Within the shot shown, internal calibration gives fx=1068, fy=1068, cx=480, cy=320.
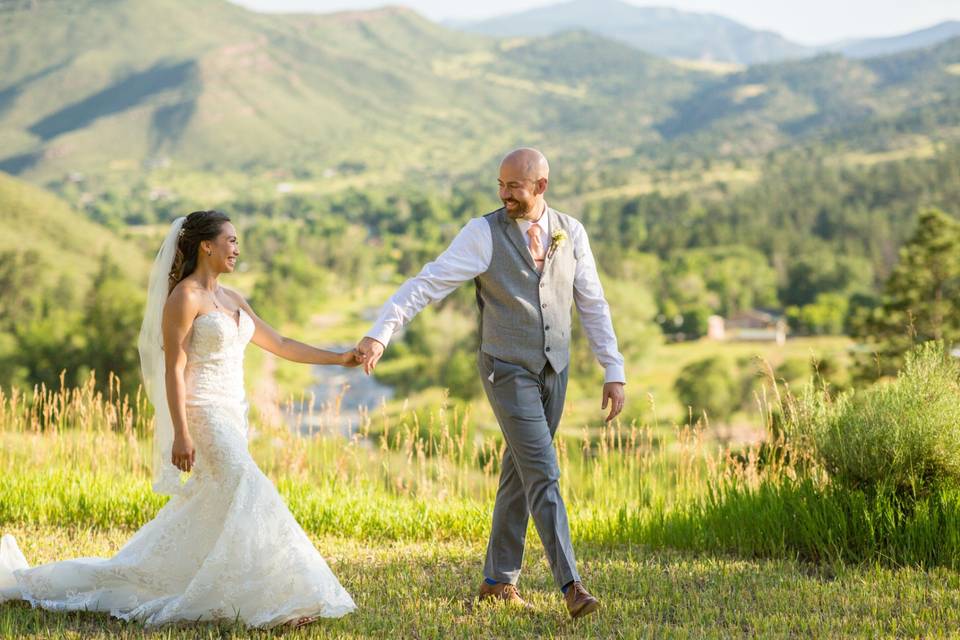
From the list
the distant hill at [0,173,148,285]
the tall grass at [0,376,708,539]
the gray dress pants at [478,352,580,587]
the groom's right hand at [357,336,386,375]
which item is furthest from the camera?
the distant hill at [0,173,148,285]

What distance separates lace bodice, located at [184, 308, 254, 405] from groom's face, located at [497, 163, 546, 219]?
4.06 feet

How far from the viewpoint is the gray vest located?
427cm

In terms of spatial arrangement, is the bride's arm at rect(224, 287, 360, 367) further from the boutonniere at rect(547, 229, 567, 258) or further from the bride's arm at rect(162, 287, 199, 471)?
the boutonniere at rect(547, 229, 567, 258)

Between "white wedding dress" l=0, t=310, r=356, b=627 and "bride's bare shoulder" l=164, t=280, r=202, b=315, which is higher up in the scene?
"bride's bare shoulder" l=164, t=280, r=202, b=315

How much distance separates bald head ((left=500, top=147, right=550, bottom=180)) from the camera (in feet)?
13.9

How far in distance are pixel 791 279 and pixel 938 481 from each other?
106 m

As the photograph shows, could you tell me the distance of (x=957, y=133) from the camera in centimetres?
15550

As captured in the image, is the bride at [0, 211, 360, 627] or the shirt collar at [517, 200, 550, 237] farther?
the shirt collar at [517, 200, 550, 237]

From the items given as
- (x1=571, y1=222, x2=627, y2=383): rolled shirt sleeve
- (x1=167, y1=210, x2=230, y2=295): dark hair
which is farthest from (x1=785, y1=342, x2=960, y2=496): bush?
(x1=167, y1=210, x2=230, y2=295): dark hair

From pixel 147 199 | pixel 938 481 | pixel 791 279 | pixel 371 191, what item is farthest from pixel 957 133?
pixel 938 481

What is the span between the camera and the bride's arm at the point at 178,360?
4.17m

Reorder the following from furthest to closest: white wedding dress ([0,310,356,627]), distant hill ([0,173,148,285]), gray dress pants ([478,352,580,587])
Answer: distant hill ([0,173,148,285]), gray dress pants ([478,352,580,587]), white wedding dress ([0,310,356,627])

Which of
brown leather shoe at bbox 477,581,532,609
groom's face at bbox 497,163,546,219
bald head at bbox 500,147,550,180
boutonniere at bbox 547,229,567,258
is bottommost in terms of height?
brown leather shoe at bbox 477,581,532,609

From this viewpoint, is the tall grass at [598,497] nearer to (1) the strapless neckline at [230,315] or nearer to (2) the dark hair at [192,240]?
(1) the strapless neckline at [230,315]
